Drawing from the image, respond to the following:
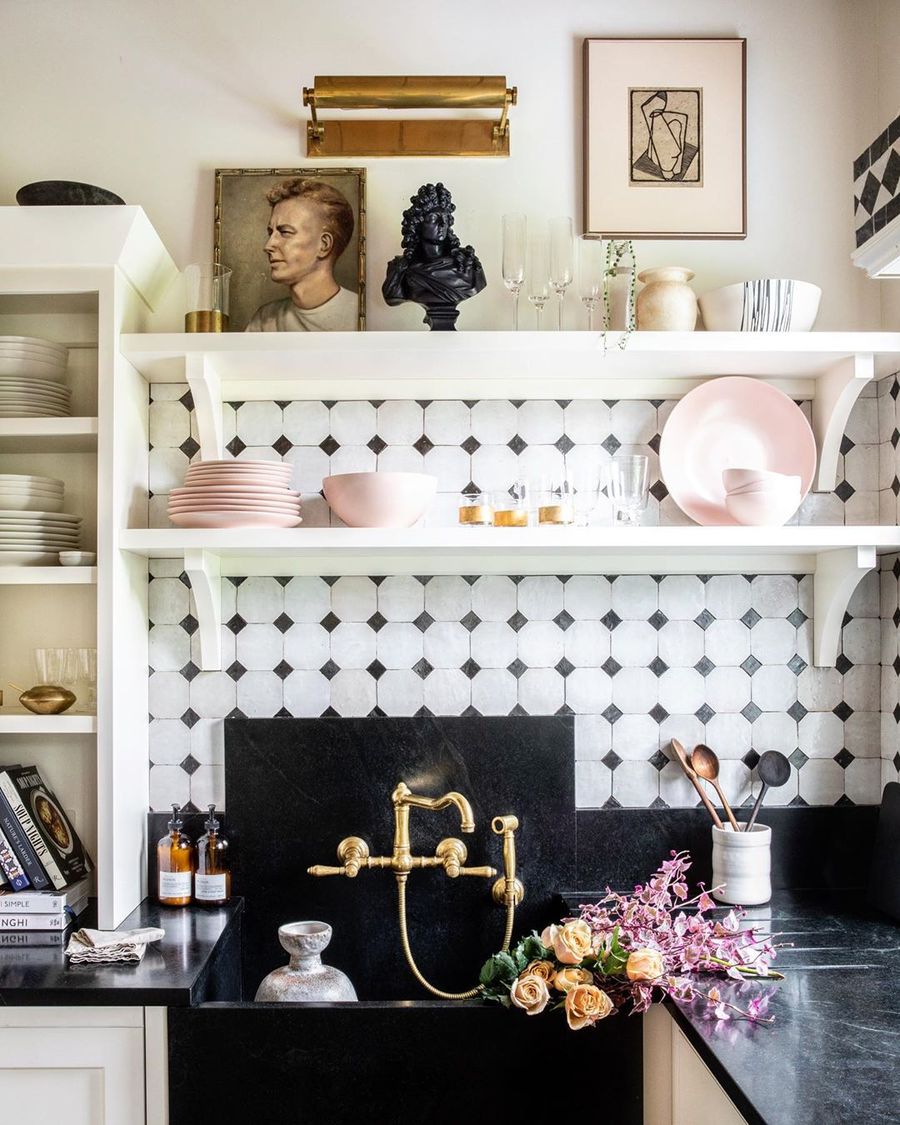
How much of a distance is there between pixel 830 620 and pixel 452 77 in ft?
4.62

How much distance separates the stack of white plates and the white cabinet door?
3.73 feet

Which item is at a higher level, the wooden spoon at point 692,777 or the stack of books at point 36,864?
the wooden spoon at point 692,777

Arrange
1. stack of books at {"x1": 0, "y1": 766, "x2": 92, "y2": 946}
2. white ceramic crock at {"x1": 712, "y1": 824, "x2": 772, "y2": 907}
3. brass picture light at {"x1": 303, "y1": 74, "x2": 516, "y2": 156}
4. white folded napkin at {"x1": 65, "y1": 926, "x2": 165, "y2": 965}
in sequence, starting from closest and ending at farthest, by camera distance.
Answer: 1. white folded napkin at {"x1": 65, "y1": 926, "x2": 165, "y2": 965}
2. stack of books at {"x1": 0, "y1": 766, "x2": 92, "y2": 946}
3. white ceramic crock at {"x1": 712, "y1": 824, "x2": 772, "y2": 907}
4. brass picture light at {"x1": 303, "y1": 74, "x2": 516, "y2": 156}

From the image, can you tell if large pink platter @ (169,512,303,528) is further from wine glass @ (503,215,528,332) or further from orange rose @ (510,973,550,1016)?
orange rose @ (510,973,550,1016)

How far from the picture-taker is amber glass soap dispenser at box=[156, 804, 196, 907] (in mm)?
2029

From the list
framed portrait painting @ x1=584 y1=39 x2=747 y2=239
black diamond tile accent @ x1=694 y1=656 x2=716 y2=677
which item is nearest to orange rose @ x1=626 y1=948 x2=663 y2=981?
black diamond tile accent @ x1=694 y1=656 x2=716 y2=677

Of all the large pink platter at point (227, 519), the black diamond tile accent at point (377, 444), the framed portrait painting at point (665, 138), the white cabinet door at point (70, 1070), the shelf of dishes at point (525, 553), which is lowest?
the white cabinet door at point (70, 1070)

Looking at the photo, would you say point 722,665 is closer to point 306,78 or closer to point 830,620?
point 830,620

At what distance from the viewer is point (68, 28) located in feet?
7.29

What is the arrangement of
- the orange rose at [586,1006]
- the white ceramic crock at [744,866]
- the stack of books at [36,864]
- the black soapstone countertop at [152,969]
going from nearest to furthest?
the orange rose at [586,1006] → the black soapstone countertop at [152,969] → the stack of books at [36,864] → the white ceramic crock at [744,866]

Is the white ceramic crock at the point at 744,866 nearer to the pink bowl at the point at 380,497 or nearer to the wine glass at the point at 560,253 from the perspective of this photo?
the pink bowl at the point at 380,497

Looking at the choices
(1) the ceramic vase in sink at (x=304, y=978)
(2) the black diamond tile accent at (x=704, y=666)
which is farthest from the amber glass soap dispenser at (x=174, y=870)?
(2) the black diamond tile accent at (x=704, y=666)

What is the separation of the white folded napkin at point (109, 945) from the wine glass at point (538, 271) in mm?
1434

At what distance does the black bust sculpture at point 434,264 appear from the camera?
1.97m
